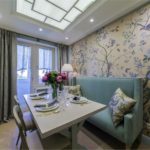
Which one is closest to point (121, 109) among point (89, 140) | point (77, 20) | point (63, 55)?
point (89, 140)

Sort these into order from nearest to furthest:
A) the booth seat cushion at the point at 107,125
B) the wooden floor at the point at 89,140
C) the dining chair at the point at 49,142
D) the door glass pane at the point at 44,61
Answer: the dining chair at the point at 49,142
the booth seat cushion at the point at 107,125
the wooden floor at the point at 89,140
the door glass pane at the point at 44,61

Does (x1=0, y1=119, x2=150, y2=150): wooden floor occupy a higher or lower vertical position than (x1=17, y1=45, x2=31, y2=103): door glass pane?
lower

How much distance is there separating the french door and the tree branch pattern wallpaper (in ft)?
5.20

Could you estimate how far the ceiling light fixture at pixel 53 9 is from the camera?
2107mm

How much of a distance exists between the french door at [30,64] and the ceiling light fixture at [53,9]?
4.27 feet

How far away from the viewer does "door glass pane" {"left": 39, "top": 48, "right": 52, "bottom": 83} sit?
3947 mm

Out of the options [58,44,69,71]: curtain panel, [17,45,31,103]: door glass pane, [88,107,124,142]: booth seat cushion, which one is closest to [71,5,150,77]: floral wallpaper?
[88,107,124,142]: booth seat cushion

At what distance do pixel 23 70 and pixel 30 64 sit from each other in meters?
0.31

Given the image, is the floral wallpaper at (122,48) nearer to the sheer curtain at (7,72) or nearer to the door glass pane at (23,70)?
the door glass pane at (23,70)

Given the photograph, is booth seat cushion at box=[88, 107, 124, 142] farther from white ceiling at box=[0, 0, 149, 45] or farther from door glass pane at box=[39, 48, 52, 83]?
door glass pane at box=[39, 48, 52, 83]

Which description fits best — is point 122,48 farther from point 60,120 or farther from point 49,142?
point 49,142

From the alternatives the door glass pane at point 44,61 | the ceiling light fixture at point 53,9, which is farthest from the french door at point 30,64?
the ceiling light fixture at point 53,9

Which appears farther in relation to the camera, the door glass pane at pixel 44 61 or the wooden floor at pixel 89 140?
the door glass pane at pixel 44 61

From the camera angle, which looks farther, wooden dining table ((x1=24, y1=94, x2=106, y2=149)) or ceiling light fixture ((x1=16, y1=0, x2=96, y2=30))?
ceiling light fixture ((x1=16, y1=0, x2=96, y2=30))
